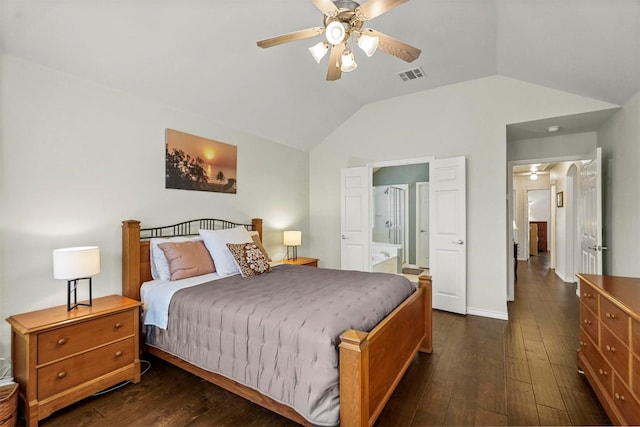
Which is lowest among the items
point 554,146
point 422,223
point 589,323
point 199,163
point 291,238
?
point 589,323

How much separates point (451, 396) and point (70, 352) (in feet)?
8.70

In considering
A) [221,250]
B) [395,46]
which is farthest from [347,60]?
[221,250]

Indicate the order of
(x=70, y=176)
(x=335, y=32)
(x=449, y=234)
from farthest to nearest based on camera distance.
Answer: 1. (x=449, y=234)
2. (x=70, y=176)
3. (x=335, y=32)

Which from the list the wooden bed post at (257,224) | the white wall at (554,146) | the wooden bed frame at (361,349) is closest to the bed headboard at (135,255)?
the wooden bed frame at (361,349)

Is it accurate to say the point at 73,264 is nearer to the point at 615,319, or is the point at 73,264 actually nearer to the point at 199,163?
the point at 199,163

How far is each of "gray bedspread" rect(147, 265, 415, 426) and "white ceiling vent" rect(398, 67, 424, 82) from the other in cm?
266

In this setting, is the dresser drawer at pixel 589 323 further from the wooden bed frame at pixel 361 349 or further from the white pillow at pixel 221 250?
the white pillow at pixel 221 250

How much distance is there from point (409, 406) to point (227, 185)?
3.11m

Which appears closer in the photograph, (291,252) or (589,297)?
(589,297)

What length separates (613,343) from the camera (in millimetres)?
1796

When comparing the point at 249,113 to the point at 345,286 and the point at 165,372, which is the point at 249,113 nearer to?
the point at 345,286

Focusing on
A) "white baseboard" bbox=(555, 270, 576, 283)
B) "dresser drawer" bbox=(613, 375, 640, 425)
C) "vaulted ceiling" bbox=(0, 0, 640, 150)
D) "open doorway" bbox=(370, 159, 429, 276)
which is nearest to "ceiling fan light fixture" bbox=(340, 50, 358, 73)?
"vaulted ceiling" bbox=(0, 0, 640, 150)

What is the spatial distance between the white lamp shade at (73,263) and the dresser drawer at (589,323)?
3.66m

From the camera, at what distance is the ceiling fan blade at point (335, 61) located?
6.95 feet
